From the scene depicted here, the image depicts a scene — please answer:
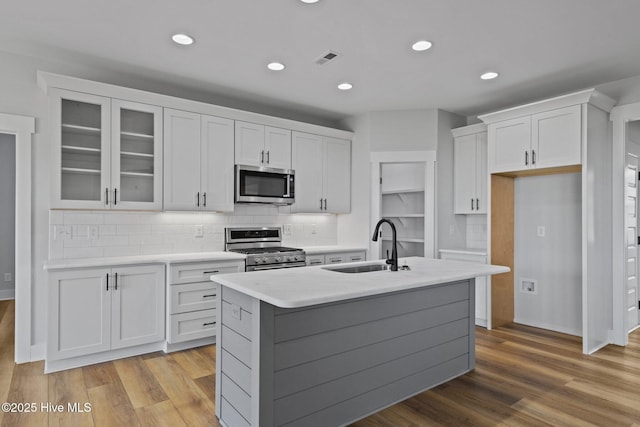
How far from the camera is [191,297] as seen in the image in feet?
11.8

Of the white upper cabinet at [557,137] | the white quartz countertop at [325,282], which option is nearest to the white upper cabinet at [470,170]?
the white upper cabinet at [557,137]

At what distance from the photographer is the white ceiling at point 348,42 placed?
252 cm

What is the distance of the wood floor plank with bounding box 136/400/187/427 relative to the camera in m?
2.29

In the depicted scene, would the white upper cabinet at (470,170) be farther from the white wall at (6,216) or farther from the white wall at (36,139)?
the white wall at (6,216)

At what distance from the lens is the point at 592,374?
304cm

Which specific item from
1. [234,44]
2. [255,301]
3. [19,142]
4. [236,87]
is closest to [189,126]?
[236,87]

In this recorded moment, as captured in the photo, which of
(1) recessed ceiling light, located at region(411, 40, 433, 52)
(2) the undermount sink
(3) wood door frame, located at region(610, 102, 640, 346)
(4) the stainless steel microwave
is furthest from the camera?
(4) the stainless steel microwave

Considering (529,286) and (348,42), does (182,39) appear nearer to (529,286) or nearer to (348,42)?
(348,42)

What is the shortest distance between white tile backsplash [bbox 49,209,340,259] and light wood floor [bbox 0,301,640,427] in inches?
41.1

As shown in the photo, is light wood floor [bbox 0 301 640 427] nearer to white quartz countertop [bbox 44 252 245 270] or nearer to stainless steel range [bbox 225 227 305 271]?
white quartz countertop [bbox 44 252 245 270]

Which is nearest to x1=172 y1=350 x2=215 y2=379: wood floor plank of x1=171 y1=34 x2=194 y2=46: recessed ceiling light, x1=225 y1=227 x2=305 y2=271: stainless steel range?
x1=225 y1=227 x2=305 y2=271: stainless steel range

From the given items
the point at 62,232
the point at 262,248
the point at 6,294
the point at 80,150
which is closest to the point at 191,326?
the point at 262,248

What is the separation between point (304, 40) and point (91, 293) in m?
2.68

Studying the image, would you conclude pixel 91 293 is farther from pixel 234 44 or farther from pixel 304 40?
pixel 304 40
